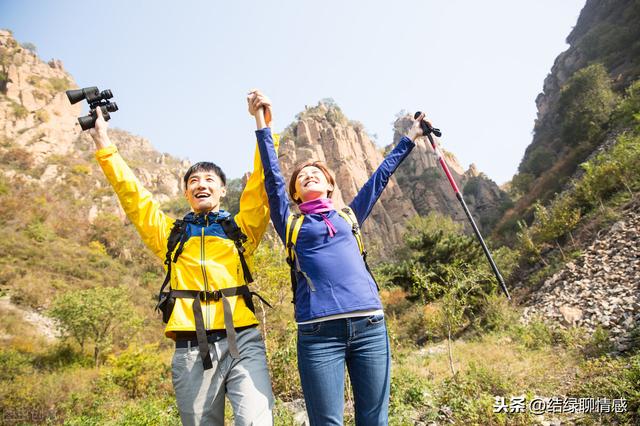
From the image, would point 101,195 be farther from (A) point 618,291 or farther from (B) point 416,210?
(A) point 618,291

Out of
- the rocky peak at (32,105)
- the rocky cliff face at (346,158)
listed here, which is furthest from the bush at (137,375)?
the rocky peak at (32,105)

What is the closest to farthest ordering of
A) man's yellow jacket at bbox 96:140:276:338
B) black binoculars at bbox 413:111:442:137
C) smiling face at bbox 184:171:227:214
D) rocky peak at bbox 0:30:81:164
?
A: man's yellow jacket at bbox 96:140:276:338, smiling face at bbox 184:171:227:214, black binoculars at bbox 413:111:442:137, rocky peak at bbox 0:30:81:164

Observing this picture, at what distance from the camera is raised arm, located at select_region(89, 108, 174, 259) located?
2123mm

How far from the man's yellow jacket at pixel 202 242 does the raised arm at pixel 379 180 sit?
635 millimetres

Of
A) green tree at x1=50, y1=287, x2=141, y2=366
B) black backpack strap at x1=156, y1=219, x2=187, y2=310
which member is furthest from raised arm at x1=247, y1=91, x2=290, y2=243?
green tree at x1=50, y1=287, x2=141, y2=366

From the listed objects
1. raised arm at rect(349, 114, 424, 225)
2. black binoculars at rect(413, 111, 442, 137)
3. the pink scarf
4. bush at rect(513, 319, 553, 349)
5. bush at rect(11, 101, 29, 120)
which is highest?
bush at rect(11, 101, 29, 120)

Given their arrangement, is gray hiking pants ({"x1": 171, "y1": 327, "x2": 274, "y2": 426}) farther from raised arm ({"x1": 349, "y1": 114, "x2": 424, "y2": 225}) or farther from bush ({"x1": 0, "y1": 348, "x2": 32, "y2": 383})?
bush ({"x1": 0, "y1": 348, "x2": 32, "y2": 383})

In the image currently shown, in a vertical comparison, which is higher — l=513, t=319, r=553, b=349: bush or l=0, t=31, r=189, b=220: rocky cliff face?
l=0, t=31, r=189, b=220: rocky cliff face

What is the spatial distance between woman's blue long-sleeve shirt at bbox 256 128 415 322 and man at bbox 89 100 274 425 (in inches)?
6.8

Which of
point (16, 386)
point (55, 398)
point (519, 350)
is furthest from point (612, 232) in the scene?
point (16, 386)

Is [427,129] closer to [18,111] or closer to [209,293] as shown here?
[209,293]

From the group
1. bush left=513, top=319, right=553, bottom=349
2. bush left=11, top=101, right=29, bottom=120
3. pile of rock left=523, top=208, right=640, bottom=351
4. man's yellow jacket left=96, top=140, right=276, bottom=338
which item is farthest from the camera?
bush left=11, top=101, right=29, bottom=120

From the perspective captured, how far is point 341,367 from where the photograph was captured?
5.72 ft

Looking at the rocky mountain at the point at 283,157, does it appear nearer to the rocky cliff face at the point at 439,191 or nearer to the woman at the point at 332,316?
the rocky cliff face at the point at 439,191
